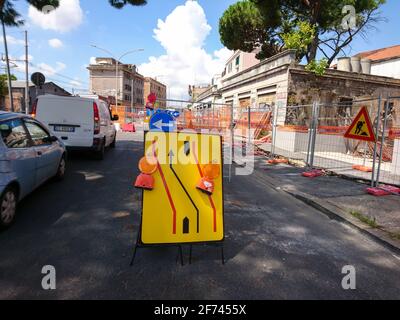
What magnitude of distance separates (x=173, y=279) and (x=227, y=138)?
11.2m

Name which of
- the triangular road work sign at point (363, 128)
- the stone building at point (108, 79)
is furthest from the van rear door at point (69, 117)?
the stone building at point (108, 79)

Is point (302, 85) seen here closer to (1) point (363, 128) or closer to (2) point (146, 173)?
(1) point (363, 128)

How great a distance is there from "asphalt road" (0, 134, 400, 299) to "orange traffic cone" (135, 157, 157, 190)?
846 millimetres

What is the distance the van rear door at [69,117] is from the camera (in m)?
8.23

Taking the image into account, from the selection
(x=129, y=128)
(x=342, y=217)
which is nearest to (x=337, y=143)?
(x=342, y=217)

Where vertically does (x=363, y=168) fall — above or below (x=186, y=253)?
above

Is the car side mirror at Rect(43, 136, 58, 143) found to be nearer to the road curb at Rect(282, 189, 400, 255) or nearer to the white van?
the white van

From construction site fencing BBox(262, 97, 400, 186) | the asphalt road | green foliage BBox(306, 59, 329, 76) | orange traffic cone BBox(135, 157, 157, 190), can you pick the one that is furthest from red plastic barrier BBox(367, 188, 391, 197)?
green foliage BBox(306, 59, 329, 76)

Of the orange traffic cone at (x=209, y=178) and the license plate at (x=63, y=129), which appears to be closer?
the orange traffic cone at (x=209, y=178)

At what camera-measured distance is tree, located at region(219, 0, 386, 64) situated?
18.7 metres

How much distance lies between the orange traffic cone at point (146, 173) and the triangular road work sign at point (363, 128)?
17.0ft

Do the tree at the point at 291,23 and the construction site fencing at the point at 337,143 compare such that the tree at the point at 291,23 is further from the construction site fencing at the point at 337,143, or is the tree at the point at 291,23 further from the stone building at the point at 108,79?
the stone building at the point at 108,79

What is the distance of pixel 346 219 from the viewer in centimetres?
468

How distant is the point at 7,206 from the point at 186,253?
2510mm
